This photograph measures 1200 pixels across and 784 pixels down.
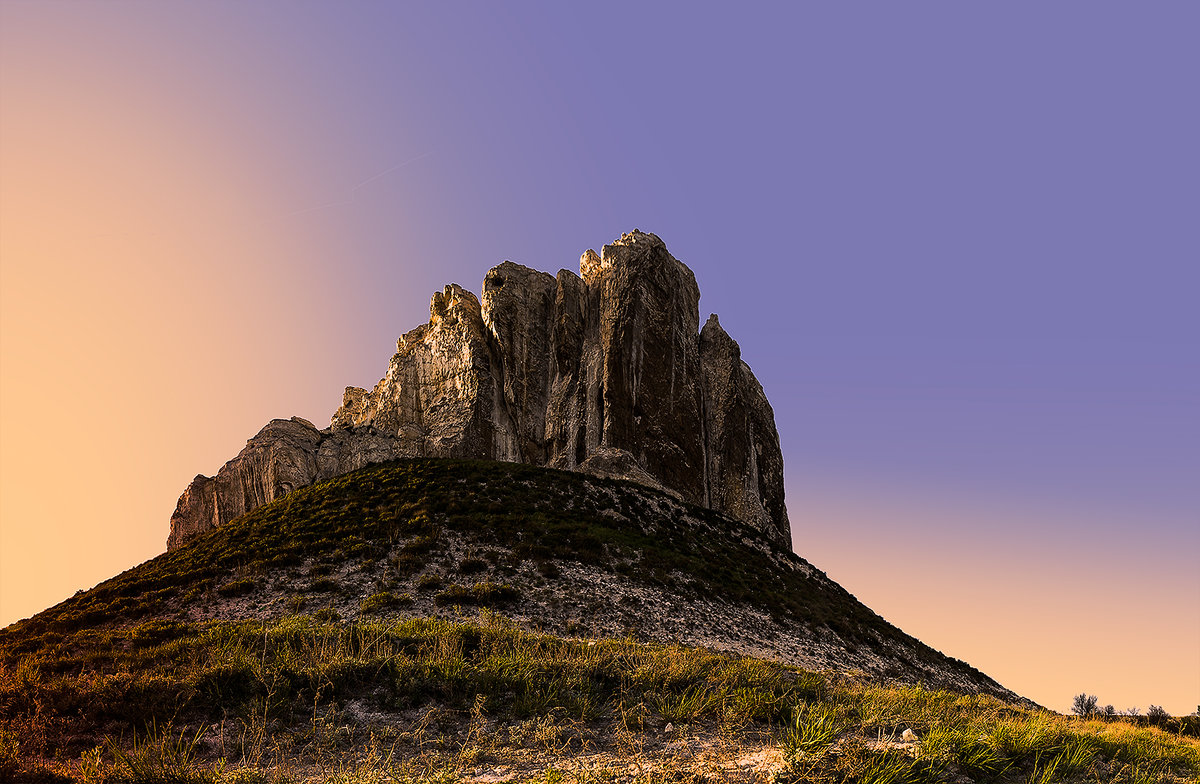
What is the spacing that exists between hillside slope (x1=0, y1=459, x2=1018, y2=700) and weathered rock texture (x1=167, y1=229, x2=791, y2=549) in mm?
16634

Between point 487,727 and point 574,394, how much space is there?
5684cm

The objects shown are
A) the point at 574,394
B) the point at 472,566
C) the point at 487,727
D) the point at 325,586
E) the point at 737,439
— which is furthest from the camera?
the point at 737,439

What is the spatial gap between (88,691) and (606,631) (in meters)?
16.0

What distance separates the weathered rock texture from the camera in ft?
192

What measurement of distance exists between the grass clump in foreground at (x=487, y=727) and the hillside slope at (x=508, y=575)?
11778 mm

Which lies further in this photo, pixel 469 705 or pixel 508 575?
pixel 508 575

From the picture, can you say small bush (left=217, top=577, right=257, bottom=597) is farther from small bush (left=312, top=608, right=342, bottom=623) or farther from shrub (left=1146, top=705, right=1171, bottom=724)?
shrub (left=1146, top=705, right=1171, bottom=724)

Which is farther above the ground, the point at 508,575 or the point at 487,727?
the point at 508,575

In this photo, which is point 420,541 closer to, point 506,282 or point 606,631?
point 606,631

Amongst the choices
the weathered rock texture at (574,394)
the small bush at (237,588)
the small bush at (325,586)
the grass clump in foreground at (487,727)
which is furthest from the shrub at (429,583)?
the weathered rock texture at (574,394)

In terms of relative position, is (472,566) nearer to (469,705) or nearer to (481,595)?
(481,595)

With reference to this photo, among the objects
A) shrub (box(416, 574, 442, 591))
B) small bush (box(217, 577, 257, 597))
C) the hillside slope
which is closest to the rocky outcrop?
the hillside slope

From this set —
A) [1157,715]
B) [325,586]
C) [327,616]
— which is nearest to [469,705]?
[327,616]

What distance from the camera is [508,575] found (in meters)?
25.8
